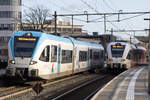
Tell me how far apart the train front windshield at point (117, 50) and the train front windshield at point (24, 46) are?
1372cm

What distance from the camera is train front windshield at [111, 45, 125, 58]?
27953 mm

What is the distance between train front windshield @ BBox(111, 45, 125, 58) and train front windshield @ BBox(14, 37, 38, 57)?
540 inches

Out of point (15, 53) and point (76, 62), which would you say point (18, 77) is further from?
point (76, 62)

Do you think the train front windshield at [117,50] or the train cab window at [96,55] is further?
the train cab window at [96,55]

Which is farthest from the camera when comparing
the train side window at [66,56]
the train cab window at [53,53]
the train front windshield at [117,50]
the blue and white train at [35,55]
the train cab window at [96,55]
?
the train cab window at [96,55]

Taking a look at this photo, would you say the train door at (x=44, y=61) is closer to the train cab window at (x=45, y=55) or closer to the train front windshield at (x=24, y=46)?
the train cab window at (x=45, y=55)

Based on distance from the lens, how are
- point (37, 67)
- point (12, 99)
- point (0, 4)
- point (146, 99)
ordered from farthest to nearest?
point (0, 4), point (37, 67), point (12, 99), point (146, 99)

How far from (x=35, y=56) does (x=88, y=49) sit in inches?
473

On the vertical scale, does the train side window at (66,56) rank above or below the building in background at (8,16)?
below

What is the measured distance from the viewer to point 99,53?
31.6 m

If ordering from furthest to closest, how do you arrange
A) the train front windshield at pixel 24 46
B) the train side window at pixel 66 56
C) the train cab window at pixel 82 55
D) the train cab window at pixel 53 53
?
the train cab window at pixel 82 55 → the train side window at pixel 66 56 → the train cab window at pixel 53 53 → the train front windshield at pixel 24 46

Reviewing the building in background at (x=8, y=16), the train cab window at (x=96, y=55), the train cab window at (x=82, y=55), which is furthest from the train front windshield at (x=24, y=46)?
the building in background at (x=8, y=16)

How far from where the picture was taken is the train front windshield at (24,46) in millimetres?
15305

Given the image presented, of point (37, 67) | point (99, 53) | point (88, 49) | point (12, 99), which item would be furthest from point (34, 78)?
point (99, 53)
